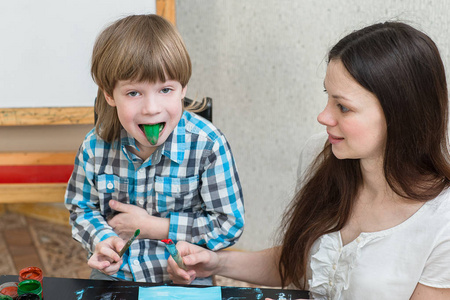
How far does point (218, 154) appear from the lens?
4.21ft

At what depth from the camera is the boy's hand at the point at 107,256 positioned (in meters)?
1.16

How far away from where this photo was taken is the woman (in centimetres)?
96

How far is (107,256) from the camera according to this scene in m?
1.17

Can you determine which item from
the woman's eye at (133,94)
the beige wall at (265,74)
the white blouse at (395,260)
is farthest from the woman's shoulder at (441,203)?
the beige wall at (265,74)

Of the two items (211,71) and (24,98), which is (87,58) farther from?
(211,71)

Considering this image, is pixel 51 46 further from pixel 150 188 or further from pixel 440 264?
pixel 440 264

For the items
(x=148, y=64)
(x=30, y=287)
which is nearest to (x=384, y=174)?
(x=148, y=64)

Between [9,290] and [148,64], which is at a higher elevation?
[148,64]

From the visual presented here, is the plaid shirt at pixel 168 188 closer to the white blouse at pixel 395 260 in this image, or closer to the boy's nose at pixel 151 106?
the boy's nose at pixel 151 106

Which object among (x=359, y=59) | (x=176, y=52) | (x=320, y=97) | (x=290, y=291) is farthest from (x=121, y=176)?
(x=320, y=97)

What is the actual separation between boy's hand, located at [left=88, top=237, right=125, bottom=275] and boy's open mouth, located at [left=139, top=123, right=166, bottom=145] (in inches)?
9.7

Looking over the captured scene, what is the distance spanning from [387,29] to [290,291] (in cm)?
54

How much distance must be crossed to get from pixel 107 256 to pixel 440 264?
69 centimetres

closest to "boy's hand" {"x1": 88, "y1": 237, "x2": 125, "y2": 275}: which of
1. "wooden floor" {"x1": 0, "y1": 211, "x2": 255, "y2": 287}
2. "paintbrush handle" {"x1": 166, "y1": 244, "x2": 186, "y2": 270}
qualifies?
"paintbrush handle" {"x1": 166, "y1": 244, "x2": 186, "y2": 270}
